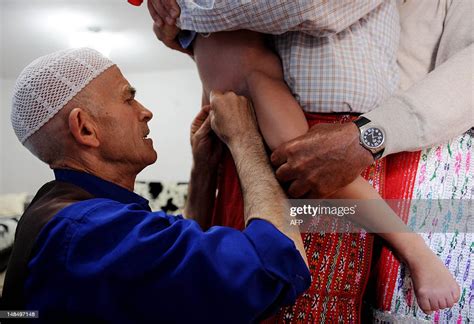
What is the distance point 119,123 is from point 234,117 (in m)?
0.30

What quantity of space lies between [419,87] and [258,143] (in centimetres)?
35

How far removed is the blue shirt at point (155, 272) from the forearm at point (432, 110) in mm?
307

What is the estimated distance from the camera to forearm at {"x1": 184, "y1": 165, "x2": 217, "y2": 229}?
1.33m

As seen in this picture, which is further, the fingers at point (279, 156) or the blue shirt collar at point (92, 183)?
the blue shirt collar at point (92, 183)

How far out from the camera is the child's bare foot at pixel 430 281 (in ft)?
3.03

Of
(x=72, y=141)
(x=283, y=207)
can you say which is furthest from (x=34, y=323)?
(x=283, y=207)

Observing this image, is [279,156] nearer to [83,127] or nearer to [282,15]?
[282,15]

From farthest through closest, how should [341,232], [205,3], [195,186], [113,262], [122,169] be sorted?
[195,186] → [122,169] → [341,232] → [205,3] → [113,262]

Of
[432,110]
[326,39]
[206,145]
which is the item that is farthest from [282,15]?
[206,145]

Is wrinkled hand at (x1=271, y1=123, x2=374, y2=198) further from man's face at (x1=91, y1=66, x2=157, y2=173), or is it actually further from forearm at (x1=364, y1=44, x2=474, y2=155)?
man's face at (x1=91, y1=66, x2=157, y2=173)

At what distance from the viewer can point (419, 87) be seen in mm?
984

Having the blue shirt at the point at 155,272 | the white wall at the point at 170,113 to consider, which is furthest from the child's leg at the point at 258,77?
the white wall at the point at 170,113

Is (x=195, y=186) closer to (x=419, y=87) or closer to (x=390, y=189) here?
(x=390, y=189)

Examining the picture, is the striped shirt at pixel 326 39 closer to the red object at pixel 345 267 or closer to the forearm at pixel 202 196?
the red object at pixel 345 267
